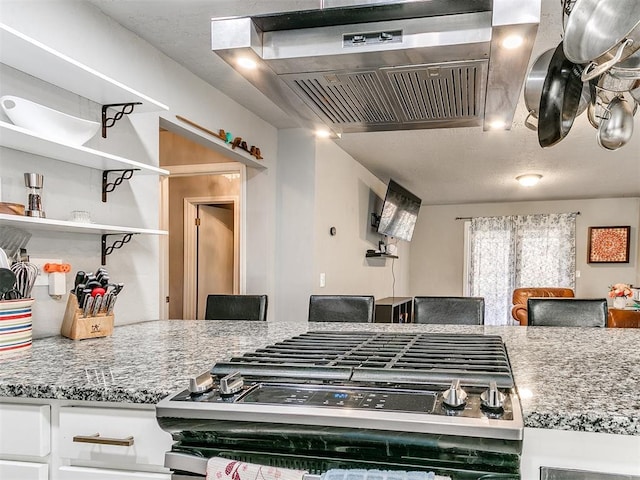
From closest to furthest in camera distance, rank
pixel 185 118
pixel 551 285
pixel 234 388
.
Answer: pixel 234 388, pixel 185 118, pixel 551 285

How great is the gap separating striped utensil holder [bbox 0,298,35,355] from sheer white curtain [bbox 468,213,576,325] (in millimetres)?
7443

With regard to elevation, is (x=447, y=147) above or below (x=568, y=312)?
above

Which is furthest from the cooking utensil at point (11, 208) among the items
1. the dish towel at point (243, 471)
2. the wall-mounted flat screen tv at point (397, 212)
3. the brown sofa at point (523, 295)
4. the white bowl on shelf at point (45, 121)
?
the brown sofa at point (523, 295)

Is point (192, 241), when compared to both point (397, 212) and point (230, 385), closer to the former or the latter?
point (397, 212)

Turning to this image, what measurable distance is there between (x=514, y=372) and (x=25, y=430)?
118 cm

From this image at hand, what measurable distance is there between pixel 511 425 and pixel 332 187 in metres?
3.74

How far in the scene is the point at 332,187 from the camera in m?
4.48

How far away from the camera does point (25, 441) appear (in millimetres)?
1140

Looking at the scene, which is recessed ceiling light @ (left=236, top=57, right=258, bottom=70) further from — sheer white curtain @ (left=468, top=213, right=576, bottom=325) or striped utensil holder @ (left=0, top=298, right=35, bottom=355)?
sheer white curtain @ (left=468, top=213, right=576, bottom=325)

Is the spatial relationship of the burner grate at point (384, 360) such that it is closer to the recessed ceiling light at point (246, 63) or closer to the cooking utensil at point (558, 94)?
the cooking utensil at point (558, 94)

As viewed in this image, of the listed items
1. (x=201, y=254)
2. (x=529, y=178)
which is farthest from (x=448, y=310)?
(x=529, y=178)

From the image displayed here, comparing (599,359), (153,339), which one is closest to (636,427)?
(599,359)

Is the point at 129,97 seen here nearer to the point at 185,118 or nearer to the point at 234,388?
the point at 185,118

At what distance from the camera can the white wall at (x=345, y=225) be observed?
417cm
